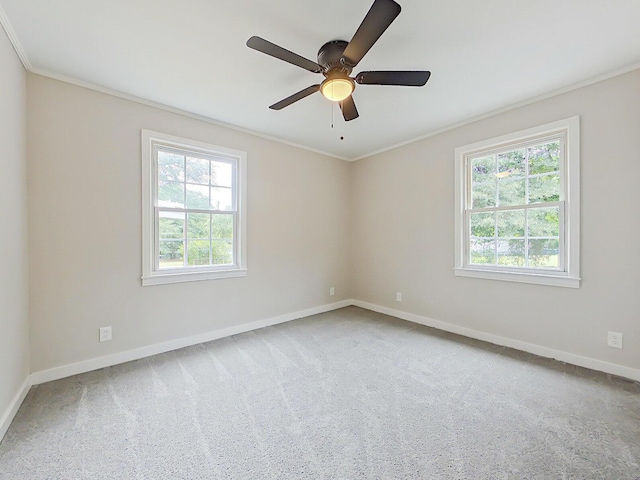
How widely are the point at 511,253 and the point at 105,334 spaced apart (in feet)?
13.4

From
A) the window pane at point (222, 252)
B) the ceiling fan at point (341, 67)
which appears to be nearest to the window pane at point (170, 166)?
the window pane at point (222, 252)

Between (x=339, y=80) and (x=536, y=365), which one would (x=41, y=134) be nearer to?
(x=339, y=80)

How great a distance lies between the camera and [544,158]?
2.74 metres

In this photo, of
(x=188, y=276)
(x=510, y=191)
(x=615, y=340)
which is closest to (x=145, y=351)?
(x=188, y=276)

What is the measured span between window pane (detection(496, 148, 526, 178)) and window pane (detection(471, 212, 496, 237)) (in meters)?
0.45

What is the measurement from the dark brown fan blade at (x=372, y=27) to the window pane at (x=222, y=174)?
81.8 inches

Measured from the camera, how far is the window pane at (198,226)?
3.06 metres

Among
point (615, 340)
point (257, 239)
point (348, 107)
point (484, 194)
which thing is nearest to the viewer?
point (348, 107)

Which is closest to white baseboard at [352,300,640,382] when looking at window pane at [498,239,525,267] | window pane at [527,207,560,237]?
window pane at [498,239,525,267]

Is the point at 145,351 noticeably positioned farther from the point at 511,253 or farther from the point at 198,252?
the point at 511,253

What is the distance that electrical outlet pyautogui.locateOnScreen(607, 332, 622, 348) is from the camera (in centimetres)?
229

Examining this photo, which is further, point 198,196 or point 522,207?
point 198,196

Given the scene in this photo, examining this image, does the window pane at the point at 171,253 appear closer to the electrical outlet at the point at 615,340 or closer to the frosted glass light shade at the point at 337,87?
the frosted glass light shade at the point at 337,87

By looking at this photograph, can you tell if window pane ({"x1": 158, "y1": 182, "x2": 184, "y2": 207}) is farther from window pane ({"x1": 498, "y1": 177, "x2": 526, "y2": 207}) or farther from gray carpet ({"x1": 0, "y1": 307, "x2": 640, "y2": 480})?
window pane ({"x1": 498, "y1": 177, "x2": 526, "y2": 207})
